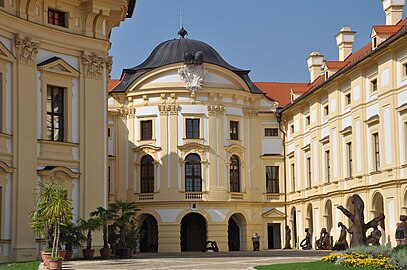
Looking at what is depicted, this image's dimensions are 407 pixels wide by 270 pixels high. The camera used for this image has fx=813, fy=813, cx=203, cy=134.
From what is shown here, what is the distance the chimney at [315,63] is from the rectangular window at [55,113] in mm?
30887

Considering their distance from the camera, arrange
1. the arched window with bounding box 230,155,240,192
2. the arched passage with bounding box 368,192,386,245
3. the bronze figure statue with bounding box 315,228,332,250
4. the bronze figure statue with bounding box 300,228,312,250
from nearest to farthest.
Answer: the arched passage with bounding box 368,192,386,245 < the bronze figure statue with bounding box 315,228,332,250 < the bronze figure statue with bounding box 300,228,312,250 < the arched window with bounding box 230,155,240,192

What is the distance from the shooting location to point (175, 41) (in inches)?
2384

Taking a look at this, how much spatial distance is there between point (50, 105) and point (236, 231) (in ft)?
99.7

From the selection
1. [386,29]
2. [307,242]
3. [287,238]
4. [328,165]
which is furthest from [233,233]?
[386,29]

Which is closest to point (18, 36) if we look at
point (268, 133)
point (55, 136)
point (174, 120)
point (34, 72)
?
point (34, 72)

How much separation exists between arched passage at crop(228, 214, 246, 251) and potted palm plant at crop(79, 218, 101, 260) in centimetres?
2703

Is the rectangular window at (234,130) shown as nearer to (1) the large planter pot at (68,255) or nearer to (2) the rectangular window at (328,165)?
(2) the rectangular window at (328,165)

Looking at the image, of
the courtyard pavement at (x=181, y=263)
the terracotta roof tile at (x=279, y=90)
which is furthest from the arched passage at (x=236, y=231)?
the courtyard pavement at (x=181, y=263)

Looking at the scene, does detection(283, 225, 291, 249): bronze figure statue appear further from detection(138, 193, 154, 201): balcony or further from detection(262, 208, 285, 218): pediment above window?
detection(138, 193, 154, 201): balcony

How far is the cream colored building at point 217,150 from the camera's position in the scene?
5462cm

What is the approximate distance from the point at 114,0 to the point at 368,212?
18609 mm

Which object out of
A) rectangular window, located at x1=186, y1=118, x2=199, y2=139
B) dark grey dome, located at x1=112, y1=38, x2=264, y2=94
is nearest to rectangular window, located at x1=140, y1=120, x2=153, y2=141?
rectangular window, located at x1=186, y1=118, x2=199, y2=139

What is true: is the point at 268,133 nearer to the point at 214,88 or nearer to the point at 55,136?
the point at 214,88

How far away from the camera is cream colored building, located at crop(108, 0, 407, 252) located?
179ft
